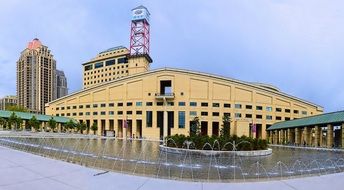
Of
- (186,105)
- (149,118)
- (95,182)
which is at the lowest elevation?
(149,118)

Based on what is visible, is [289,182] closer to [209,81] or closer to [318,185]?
[318,185]

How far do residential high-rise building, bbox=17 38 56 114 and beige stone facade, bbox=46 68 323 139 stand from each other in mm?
70867

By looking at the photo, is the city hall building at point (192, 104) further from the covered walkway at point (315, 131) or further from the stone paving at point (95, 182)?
the stone paving at point (95, 182)

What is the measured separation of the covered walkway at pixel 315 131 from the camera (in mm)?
40509

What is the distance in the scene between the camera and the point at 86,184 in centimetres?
788

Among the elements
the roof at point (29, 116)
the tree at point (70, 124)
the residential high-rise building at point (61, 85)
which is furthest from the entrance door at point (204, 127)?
the residential high-rise building at point (61, 85)

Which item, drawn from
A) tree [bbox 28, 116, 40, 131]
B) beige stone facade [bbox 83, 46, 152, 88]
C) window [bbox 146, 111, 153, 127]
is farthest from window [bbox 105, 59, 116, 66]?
tree [bbox 28, 116, 40, 131]

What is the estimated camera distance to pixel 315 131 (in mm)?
45312

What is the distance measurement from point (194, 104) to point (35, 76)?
90.0 meters

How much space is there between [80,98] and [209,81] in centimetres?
3794

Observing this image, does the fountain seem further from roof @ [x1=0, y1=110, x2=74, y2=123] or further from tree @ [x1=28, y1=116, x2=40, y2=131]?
roof @ [x1=0, y1=110, x2=74, y2=123]

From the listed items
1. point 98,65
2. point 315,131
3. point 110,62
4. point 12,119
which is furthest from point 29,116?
point 315,131

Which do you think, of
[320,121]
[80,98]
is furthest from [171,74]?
[320,121]

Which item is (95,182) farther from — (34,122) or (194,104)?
(34,122)
